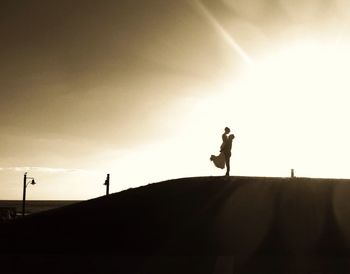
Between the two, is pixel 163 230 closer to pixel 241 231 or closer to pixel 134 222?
pixel 134 222

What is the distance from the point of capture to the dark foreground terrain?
1755 centimetres

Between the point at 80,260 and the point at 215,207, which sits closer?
the point at 80,260

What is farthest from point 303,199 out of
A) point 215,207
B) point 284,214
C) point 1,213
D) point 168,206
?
point 1,213

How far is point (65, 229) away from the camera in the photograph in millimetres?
20562

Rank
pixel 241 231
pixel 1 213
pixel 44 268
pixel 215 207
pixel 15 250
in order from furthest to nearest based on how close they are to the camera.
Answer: pixel 1 213 < pixel 215 207 < pixel 241 231 < pixel 15 250 < pixel 44 268

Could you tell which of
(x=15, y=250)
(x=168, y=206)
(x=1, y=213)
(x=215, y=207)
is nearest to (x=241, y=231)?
(x=215, y=207)

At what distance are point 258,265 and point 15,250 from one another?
7690mm

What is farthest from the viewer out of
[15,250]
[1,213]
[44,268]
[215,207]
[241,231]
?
[1,213]

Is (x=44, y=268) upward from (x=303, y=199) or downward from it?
downward

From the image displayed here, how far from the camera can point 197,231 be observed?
19938 mm

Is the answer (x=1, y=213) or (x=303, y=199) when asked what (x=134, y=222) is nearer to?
(x=303, y=199)

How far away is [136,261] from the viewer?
58.0ft

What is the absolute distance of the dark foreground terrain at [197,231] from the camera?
691 inches

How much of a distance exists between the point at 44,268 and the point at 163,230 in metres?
4.71
